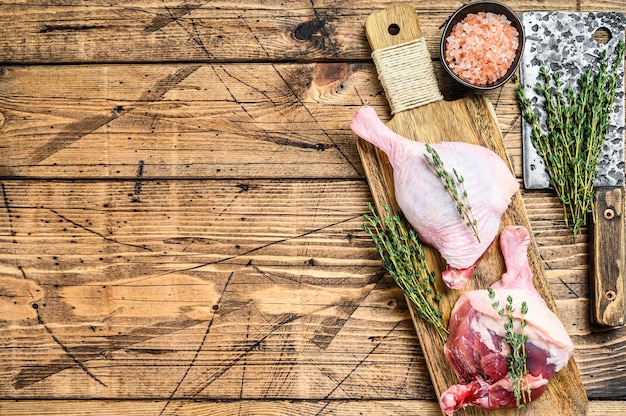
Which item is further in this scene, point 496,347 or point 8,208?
point 8,208

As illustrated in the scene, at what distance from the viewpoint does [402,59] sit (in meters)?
1.39

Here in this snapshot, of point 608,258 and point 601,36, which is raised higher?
point 601,36

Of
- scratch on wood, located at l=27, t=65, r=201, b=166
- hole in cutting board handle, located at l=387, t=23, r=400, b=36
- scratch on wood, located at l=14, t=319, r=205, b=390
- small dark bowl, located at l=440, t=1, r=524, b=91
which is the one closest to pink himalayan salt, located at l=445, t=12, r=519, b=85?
small dark bowl, located at l=440, t=1, r=524, b=91

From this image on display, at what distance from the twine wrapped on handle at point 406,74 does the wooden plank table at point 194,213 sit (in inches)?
2.4

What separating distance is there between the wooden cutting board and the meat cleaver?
0.10 m

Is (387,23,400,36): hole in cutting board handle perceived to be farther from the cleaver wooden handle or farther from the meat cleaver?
the cleaver wooden handle

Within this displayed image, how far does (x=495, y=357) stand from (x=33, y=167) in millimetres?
1155

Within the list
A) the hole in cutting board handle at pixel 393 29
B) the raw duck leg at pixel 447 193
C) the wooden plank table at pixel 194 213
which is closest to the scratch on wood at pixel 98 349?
the wooden plank table at pixel 194 213

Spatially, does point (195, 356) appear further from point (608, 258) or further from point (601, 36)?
point (601, 36)

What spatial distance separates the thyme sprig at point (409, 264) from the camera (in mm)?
1348

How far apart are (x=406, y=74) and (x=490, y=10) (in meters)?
0.23

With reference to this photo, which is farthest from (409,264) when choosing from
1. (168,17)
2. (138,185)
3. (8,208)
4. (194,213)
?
(8,208)

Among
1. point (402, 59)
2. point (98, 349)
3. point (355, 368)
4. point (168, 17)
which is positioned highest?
point (168, 17)

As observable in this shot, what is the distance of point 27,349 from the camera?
57.8 inches
